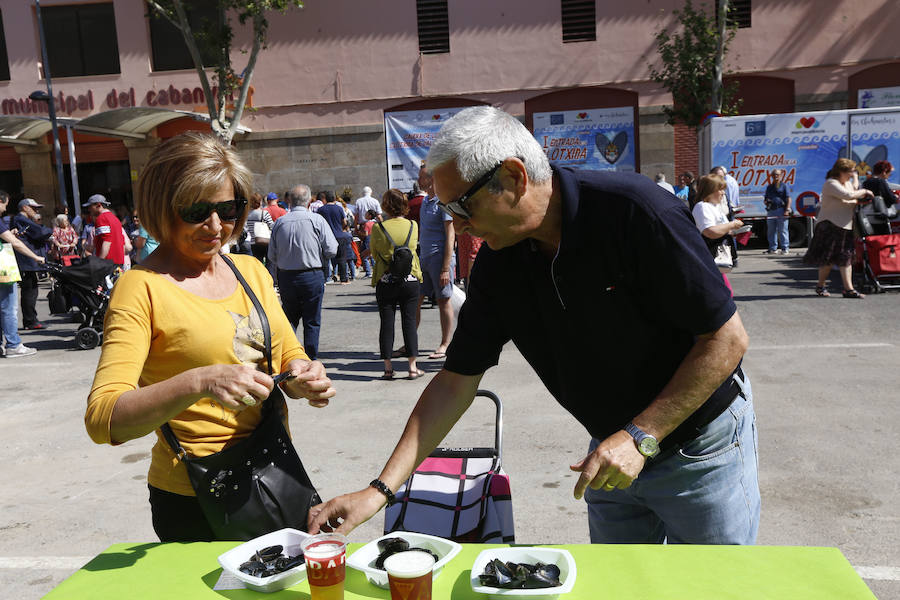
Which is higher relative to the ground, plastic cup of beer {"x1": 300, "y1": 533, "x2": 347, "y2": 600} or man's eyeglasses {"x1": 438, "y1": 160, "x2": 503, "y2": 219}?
man's eyeglasses {"x1": 438, "y1": 160, "x2": 503, "y2": 219}

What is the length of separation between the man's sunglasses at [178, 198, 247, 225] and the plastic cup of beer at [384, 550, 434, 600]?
3.76 feet

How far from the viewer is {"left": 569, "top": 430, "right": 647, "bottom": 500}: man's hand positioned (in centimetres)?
181

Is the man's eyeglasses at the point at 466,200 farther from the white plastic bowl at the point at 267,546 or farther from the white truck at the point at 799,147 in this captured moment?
the white truck at the point at 799,147

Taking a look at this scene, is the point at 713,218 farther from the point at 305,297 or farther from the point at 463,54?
the point at 463,54

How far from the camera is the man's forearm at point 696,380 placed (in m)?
1.88

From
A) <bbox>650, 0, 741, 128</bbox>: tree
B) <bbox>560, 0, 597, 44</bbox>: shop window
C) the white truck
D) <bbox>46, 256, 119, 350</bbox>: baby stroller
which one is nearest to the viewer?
<bbox>46, 256, 119, 350</bbox>: baby stroller

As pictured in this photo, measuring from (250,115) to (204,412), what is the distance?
20.3 meters

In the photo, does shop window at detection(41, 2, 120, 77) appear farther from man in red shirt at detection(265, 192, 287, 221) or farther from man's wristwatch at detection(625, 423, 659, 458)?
man's wristwatch at detection(625, 423, 659, 458)

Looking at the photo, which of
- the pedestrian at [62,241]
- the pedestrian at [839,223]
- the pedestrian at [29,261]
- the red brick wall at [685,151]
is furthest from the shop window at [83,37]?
the pedestrian at [839,223]

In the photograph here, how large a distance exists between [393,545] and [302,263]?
5.25 metres

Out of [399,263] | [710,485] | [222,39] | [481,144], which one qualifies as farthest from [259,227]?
[222,39]

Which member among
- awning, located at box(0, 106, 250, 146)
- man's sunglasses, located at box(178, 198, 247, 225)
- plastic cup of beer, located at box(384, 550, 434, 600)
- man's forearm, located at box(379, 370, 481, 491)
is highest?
awning, located at box(0, 106, 250, 146)

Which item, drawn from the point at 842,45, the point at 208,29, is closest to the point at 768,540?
the point at 208,29

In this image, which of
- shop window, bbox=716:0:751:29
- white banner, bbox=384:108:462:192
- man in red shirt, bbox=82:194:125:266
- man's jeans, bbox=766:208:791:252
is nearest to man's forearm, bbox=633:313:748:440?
man in red shirt, bbox=82:194:125:266
